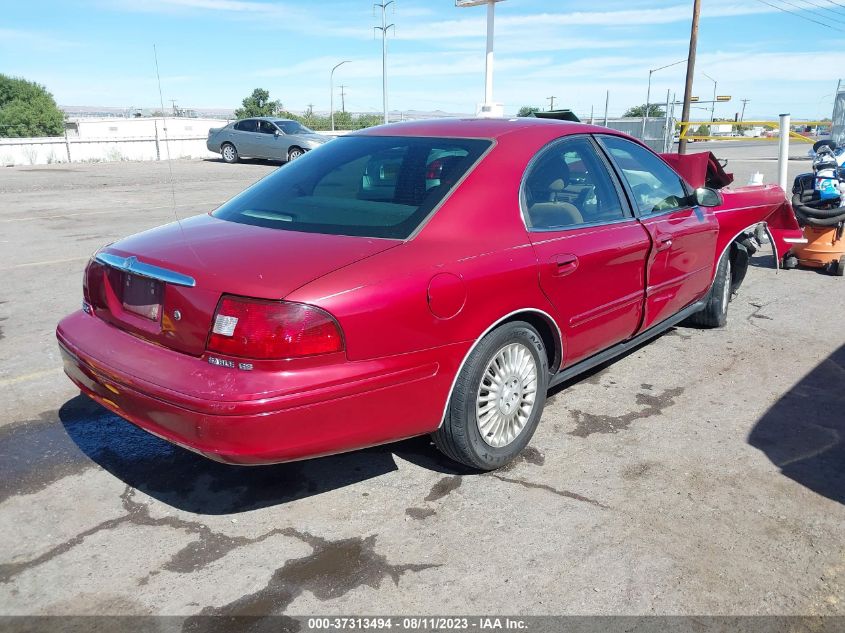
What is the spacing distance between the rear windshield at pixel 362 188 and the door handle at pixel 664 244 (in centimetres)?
138

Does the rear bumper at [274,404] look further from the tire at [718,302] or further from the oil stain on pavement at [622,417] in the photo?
the tire at [718,302]

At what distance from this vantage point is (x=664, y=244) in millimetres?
4230

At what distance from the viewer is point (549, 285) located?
337cm

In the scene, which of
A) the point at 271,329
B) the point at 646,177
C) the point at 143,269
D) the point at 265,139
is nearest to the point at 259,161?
the point at 265,139

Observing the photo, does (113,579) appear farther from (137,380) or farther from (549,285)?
(549,285)

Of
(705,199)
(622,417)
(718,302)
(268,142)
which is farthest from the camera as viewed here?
(268,142)

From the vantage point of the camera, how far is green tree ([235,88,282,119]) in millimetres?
64125

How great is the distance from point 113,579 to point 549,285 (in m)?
2.21

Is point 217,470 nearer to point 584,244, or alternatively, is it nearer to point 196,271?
point 196,271

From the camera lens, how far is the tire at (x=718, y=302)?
533cm

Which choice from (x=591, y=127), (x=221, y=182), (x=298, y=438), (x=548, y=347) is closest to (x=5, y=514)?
(x=298, y=438)

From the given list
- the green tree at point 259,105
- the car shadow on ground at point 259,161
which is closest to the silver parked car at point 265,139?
the car shadow on ground at point 259,161

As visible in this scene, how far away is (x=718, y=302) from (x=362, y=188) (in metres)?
3.27

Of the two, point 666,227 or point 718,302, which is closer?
point 666,227
